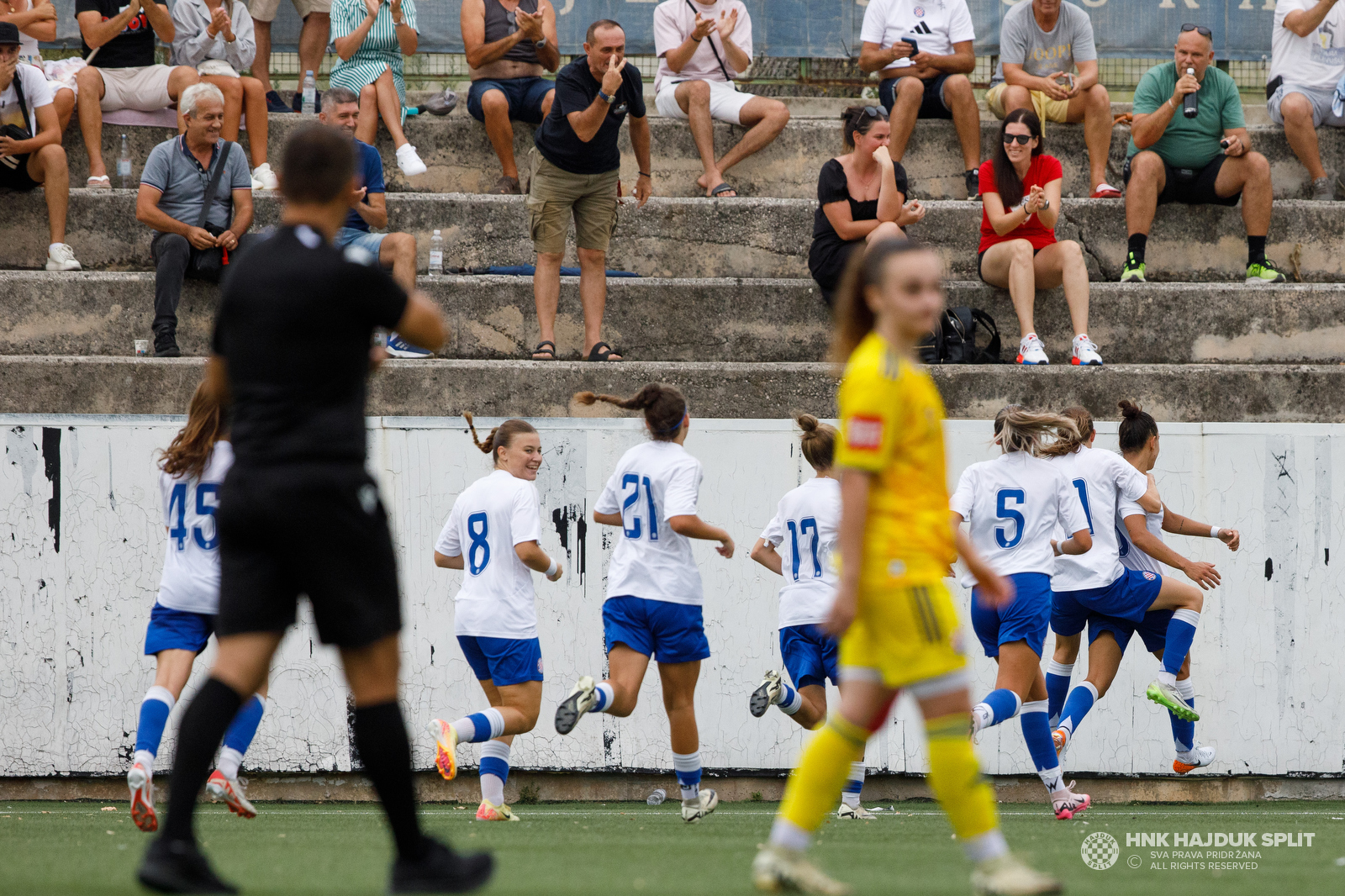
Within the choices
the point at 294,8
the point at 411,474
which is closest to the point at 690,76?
the point at 294,8

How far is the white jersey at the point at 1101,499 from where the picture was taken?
27.8ft

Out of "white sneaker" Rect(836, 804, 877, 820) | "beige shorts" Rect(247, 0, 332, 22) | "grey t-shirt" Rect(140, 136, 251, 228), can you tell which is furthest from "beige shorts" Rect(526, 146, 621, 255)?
"white sneaker" Rect(836, 804, 877, 820)

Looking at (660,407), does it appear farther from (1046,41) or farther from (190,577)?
(1046,41)

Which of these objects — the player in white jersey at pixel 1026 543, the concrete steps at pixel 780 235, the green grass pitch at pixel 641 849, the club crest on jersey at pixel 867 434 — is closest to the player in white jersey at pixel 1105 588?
the player in white jersey at pixel 1026 543

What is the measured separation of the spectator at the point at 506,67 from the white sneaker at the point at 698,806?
6388mm

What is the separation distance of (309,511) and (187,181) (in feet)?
25.3

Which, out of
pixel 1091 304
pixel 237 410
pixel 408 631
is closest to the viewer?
pixel 237 410

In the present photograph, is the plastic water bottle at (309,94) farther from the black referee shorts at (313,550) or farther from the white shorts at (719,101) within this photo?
the black referee shorts at (313,550)

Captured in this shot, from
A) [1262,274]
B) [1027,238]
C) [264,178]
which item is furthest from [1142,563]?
[264,178]

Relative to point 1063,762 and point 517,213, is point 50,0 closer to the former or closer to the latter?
point 517,213

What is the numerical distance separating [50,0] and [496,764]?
354 inches

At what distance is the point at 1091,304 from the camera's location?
11266 mm

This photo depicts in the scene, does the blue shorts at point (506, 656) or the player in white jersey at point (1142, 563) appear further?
the player in white jersey at point (1142, 563)

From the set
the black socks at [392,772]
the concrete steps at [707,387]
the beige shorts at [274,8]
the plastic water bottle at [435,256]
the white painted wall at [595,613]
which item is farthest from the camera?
the beige shorts at [274,8]
